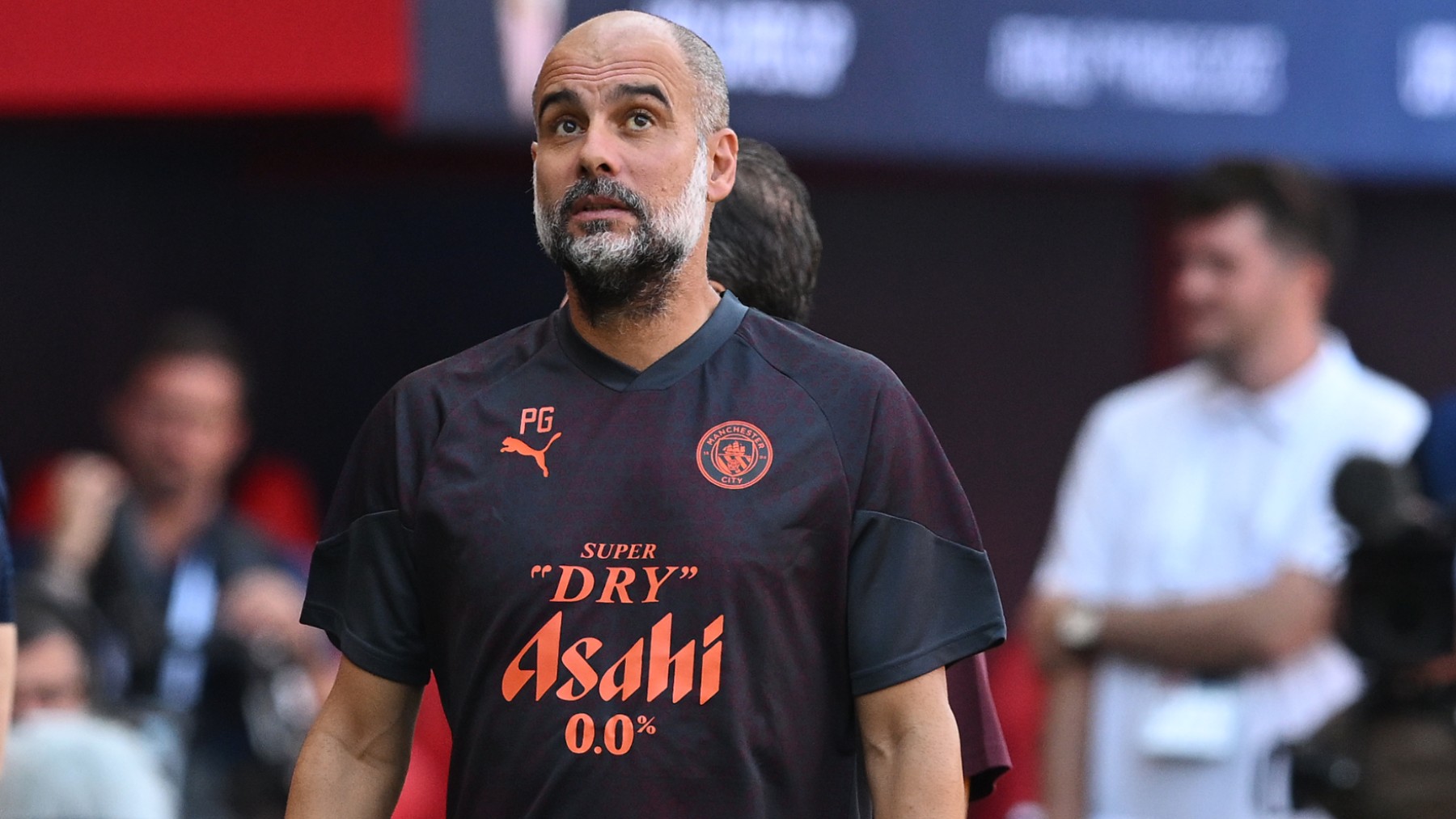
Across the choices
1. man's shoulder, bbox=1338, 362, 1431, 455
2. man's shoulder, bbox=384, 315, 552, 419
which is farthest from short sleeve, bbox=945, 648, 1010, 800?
man's shoulder, bbox=1338, 362, 1431, 455

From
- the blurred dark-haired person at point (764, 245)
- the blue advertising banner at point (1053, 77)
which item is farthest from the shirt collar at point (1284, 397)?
the blurred dark-haired person at point (764, 245)

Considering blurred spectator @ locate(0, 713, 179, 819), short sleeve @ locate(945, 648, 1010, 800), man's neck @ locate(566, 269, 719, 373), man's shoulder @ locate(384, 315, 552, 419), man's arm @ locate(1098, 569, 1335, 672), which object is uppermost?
man's neck @ locate(566, 269, 719, 373)

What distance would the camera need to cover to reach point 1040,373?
7000 mm

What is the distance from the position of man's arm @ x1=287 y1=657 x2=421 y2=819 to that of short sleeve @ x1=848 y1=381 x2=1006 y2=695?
0.48m

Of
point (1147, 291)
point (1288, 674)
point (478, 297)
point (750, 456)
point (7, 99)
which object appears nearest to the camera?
point (750, 456)

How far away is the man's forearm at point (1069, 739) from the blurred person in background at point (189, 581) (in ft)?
4.91

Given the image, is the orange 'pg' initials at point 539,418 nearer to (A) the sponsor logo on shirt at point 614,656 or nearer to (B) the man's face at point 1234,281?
(A) the sponsor logo on shirt at point 614,656

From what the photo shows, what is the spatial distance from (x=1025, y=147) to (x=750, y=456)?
3.49 m

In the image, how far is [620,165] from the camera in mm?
2201

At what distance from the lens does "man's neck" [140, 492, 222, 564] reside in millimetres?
4906

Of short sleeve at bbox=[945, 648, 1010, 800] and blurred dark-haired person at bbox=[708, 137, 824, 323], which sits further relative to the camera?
blurred dark-haired person at bbox=[708, 137, 824, 323]

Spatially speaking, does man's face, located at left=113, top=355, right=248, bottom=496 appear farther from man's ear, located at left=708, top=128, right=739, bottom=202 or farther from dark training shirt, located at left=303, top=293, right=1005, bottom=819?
man's ear, located at left=708, top=128, right=739, bottom=202

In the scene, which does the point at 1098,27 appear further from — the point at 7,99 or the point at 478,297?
the point at 7,99


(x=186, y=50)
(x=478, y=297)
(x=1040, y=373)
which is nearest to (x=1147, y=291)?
(x=1040, y=373)
